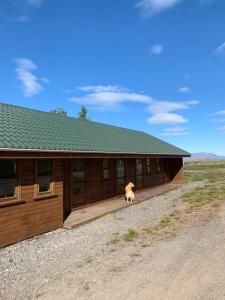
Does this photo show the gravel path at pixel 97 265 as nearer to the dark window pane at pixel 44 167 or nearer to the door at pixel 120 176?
the dark window pane at pixel 44 167

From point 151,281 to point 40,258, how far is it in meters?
3.19

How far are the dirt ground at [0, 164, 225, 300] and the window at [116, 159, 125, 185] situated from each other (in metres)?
5.96

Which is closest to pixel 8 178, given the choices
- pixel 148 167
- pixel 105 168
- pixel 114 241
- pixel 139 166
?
pixel 114 241

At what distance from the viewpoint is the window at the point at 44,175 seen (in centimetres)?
1100

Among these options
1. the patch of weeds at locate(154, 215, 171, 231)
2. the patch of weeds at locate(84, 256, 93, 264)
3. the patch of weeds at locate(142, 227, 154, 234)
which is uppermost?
the patch of weeds at locate(154, 215, 171, 231)

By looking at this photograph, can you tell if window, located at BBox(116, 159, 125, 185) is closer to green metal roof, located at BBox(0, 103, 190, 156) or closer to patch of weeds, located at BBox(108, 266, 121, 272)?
green metal roof, located at BBox(0, 103, 190, 156)

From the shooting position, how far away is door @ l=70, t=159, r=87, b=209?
1445cm

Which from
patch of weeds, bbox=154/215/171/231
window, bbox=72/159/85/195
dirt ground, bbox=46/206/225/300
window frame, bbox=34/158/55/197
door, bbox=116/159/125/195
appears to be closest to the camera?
dirt ground, bbox=46/206/225/300

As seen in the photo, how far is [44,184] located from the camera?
1126cm

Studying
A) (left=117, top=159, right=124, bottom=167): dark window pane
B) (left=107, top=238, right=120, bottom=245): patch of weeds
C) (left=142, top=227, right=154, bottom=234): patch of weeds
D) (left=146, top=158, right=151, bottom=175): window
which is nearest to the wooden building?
(left=117, top=159, right=124, bottom=167): dark window pane

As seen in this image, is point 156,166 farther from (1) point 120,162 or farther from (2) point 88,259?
(2) point 88,259

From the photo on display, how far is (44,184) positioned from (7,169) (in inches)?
70.5

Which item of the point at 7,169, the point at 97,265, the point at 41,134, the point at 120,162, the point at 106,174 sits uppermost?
the point at 41,134

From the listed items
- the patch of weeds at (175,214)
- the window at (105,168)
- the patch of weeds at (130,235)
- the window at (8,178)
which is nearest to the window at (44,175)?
the window at (8,178)
